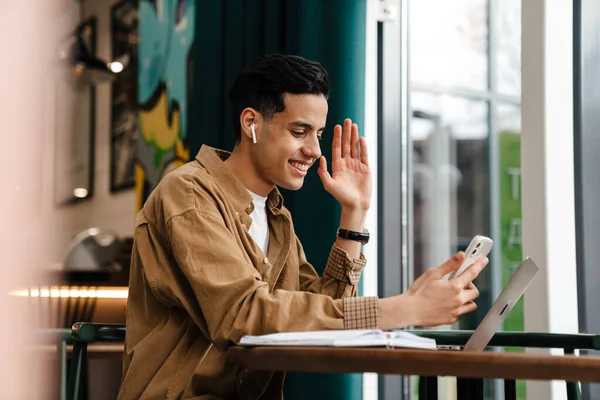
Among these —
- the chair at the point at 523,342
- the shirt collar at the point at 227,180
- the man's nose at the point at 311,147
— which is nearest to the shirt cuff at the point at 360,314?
the chair at the point at 523,342

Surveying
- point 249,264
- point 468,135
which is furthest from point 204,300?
point 468,135

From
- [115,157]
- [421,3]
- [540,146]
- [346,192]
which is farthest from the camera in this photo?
[115,157]

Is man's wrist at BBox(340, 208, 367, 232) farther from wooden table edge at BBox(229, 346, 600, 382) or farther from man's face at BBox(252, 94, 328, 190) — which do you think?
wooden table edge at BBox(229, 346, 600, 382)

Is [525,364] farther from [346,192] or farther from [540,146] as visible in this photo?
[540,146]

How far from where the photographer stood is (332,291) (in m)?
1.79

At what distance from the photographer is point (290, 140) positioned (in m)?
1.75

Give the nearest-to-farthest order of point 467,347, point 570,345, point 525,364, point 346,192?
point 525,364
point 467,347
point 570,345
point 346,192

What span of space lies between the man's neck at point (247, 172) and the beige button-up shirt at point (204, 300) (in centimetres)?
8

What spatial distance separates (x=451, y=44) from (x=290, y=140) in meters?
2.89

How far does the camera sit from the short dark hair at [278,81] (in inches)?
68.1

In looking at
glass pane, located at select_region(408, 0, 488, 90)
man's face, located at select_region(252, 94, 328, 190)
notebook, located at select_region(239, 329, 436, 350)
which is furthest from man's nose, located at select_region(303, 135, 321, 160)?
glass pane, located at select_region(408, 0, 488, 90)

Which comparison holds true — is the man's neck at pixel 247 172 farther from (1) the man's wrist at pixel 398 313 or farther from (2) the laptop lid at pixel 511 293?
(2) the laptop lid at pixel 511 293

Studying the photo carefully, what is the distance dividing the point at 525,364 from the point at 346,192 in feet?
2.80

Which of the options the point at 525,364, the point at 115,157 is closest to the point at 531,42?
the point at 525,364
